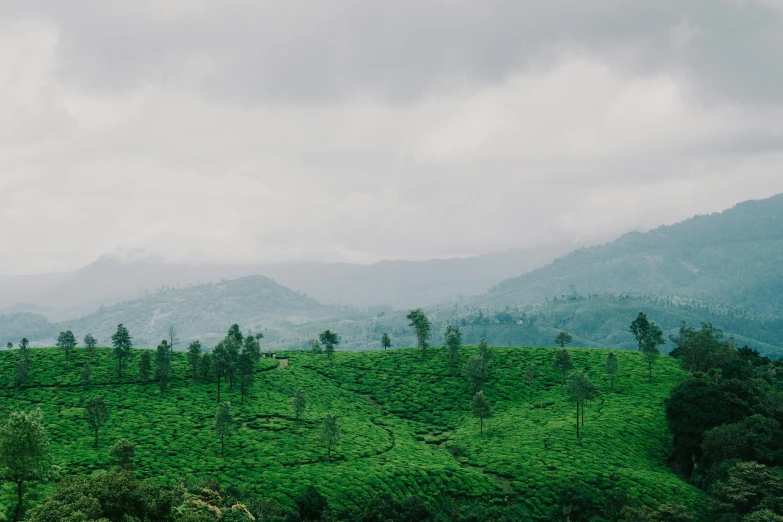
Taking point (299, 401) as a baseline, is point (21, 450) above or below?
above

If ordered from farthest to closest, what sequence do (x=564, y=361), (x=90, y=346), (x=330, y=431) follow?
1. (x=90, y=346)
2. (x=564, y=361)
3. (x=330, y=431)

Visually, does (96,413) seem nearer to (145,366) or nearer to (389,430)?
(145,366)

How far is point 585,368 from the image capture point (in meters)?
131

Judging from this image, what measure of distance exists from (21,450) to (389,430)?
211 ft

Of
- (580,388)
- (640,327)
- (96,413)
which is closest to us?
(96,413)

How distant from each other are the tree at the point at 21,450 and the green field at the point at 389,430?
11024mm

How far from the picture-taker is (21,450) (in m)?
53.9

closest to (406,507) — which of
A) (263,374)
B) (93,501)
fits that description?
(93,501)

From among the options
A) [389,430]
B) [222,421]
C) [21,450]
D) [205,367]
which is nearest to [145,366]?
[205,367]

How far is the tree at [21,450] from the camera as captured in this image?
53.5 m

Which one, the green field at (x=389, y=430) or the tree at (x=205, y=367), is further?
the tree at (x=205, y=367)

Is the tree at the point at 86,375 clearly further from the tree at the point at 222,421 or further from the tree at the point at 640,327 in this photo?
the tree at the point at 640,327

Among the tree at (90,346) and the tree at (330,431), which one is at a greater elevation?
the tree at (90,346)

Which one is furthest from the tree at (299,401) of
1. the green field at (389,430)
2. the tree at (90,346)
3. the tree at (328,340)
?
the tree at (90,346)
